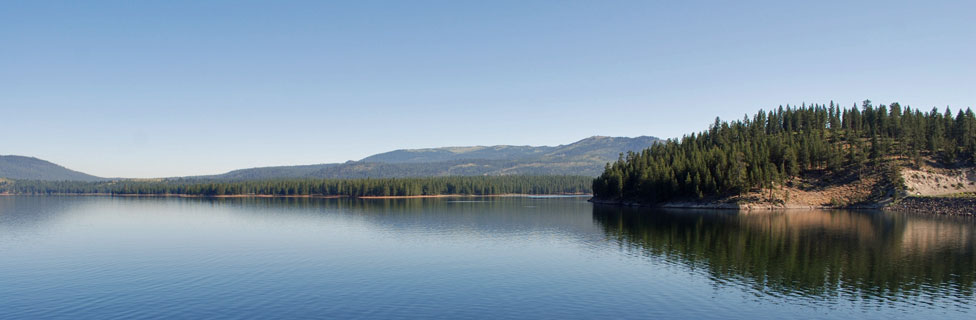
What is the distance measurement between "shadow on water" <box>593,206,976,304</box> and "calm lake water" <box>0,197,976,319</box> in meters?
0.28

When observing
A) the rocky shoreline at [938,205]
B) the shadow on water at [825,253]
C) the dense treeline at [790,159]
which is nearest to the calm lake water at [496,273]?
the shadow on water at [825,253]

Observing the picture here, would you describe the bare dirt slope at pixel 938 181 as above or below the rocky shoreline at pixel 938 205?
above

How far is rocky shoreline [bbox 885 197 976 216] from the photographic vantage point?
132163mm

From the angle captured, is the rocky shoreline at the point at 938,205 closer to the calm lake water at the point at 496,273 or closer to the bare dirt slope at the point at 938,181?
the bare dirt slope at the point at 938,181

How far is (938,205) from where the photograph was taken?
139 meters

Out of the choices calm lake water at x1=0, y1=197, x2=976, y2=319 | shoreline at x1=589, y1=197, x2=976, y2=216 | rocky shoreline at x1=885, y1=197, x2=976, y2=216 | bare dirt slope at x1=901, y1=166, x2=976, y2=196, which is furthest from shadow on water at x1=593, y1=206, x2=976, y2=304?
bare dirt slope at x1=901, y1=166, x2=976, y2=196

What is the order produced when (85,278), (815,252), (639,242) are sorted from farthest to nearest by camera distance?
(639,242)
(815,252)
(85,278)

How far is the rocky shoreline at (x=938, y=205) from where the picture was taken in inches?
5203

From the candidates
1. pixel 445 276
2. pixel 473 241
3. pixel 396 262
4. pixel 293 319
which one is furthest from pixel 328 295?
pixel 473 241

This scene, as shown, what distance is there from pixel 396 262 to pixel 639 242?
3564 centimetres

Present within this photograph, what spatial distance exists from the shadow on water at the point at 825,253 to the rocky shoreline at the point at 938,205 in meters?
24.3

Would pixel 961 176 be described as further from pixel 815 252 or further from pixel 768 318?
pixel 768 318

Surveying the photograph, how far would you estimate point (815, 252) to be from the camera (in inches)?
2645

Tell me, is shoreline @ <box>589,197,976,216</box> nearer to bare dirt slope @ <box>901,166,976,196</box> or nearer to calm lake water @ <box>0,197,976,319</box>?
bare dirt slope @ <box>901,166,976,196</box>
